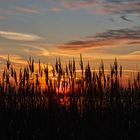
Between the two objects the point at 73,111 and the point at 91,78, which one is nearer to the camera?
the point at 73,111

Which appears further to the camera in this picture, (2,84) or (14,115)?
(2,84)

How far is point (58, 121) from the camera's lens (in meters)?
8.73

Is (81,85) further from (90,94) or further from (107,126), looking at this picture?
(107,126)

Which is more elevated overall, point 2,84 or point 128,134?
point 2,84

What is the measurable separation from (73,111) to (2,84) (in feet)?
8.34

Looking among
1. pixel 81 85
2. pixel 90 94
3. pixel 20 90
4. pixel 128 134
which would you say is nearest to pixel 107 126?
pixel 128 134

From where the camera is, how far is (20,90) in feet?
34.7

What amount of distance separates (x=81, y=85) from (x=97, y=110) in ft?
5.31

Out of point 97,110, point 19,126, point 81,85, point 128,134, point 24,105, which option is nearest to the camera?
point 128,134

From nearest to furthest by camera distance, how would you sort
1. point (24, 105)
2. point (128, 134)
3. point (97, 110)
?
1. point (128, 134)
2. point (97, 110)
3. point (24, 105)

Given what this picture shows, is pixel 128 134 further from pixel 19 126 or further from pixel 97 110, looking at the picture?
pixel 19 126

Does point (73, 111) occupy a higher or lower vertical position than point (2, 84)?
lower

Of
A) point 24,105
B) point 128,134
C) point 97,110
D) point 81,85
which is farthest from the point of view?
point 81,85

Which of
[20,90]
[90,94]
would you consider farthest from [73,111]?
[20,90]
